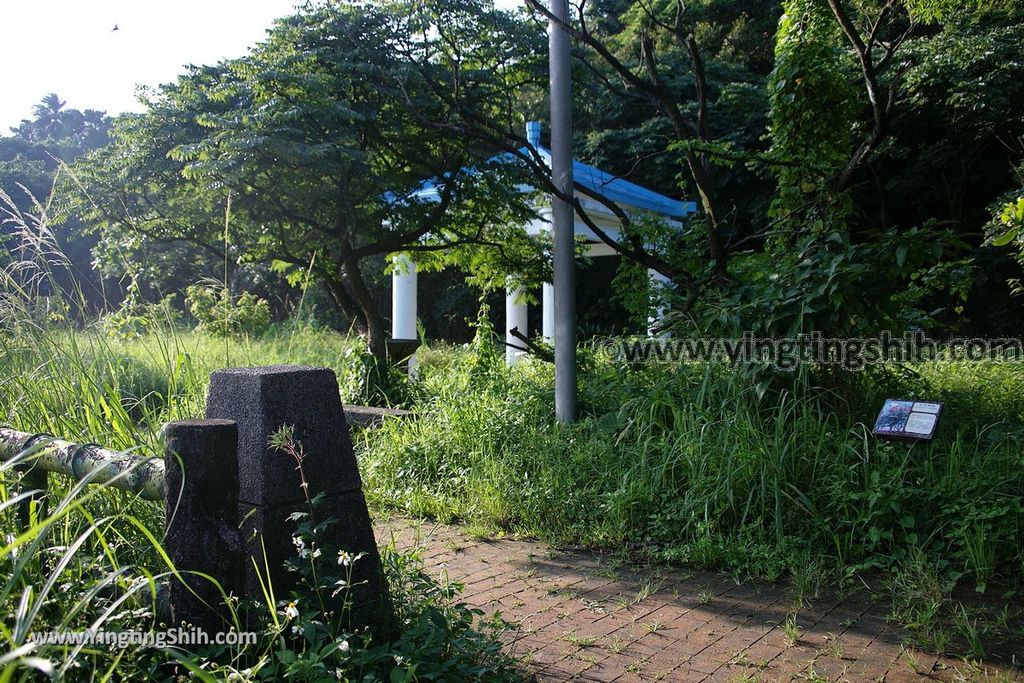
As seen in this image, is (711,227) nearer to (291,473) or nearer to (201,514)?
(291,473)

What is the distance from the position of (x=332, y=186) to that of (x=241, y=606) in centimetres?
579

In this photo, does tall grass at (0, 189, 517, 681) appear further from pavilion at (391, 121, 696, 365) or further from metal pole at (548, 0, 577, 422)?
pavilion at (391, 121, 696, 365)

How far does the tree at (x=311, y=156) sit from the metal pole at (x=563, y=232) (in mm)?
1297

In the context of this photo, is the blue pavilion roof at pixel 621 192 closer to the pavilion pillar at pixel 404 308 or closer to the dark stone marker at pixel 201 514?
the pavilion pillar at pixel 404 308

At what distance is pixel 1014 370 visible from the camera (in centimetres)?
842

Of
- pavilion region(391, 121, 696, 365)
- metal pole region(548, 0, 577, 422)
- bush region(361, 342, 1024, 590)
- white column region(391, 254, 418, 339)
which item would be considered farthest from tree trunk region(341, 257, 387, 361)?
metal pole region(548, 0, 577, 422)

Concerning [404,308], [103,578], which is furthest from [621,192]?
[103,578]

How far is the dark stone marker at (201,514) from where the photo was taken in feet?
7.25

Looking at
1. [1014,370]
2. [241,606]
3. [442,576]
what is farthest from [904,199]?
[241,606]

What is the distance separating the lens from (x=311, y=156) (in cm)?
687

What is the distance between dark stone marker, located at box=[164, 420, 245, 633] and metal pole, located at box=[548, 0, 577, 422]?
3888mm

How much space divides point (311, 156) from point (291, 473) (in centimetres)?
474

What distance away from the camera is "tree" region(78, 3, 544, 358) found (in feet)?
23.0

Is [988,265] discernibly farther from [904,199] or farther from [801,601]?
[801,601]
